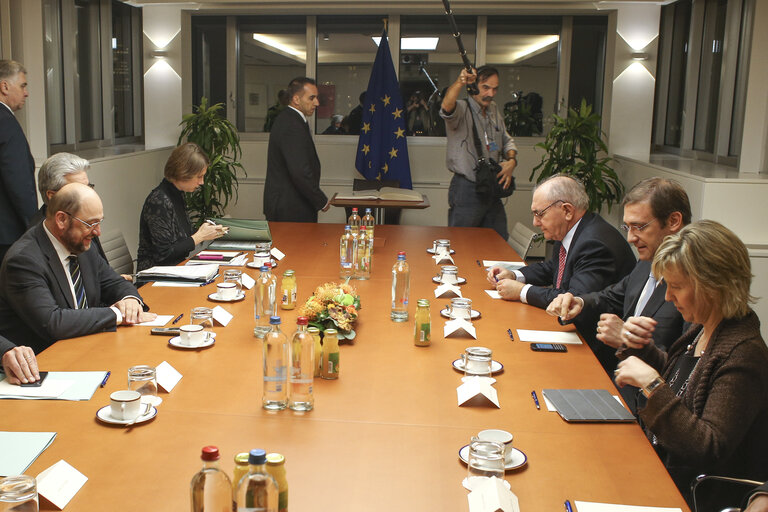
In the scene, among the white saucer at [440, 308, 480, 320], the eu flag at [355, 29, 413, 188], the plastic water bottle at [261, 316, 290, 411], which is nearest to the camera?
the plastic water bottle at [261, 316, 290, 411]

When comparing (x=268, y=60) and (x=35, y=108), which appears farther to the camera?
(x=268, y=60)

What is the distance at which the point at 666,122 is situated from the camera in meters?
8.53

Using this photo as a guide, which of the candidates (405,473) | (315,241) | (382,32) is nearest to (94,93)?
(382,32)

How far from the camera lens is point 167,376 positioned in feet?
7.92

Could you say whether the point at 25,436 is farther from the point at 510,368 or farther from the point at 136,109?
the point at 136,109

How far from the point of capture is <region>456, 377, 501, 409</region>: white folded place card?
2.29 metres

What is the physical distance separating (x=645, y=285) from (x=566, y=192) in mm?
743

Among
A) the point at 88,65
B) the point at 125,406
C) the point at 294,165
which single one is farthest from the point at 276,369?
the point at 88,65

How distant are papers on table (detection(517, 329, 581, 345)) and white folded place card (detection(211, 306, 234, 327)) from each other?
3.79 ft

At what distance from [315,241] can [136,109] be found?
4.59 meters

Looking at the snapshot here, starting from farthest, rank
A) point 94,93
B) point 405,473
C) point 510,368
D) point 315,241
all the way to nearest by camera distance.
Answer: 1. point 94,93
2. point 315,241
3. point 510,368
4. point 405,473

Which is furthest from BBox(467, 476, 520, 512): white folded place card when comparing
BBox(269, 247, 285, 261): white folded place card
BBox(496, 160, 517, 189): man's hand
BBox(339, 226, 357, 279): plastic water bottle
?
BBox(496, 160, 517, 189): man's hand

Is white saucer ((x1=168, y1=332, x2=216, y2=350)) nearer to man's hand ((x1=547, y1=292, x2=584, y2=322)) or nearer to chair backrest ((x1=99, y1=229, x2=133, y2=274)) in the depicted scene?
man's hand ((x1=547, y1=292, x2=584, y2=322))

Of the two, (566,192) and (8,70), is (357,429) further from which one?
(8,70)
